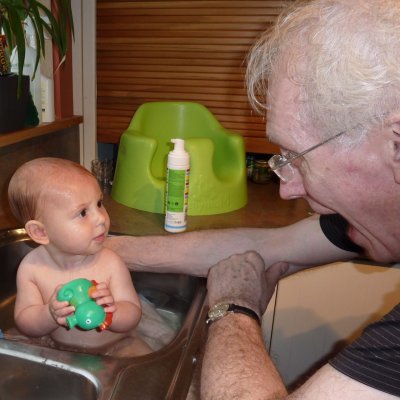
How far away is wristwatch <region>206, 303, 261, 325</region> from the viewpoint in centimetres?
93

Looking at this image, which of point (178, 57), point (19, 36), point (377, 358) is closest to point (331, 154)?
point (377, 358)

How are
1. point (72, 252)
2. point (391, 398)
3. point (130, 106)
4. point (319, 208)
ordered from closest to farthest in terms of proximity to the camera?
point (391, 398), point (319, 208), point (72, 252), point (130, 106)

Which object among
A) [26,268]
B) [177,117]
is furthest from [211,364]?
[177,117]

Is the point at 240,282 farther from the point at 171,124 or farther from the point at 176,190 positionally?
the point at 171,124

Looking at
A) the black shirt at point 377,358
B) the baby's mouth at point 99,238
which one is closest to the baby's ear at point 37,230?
the baby's mouth at point 99,238

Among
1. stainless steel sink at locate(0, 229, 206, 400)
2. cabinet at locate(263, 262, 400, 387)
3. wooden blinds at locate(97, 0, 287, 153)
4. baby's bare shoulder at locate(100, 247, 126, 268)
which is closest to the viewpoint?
stainless steel sink at locate(0, 229, 206, 400)

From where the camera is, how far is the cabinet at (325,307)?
4.19 ft

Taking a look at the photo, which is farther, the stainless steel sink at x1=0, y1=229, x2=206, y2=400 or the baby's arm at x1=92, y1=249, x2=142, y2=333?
the baby's arm at x1=92, y1=249, x2=142, y2=333

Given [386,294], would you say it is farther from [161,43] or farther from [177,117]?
[161,43]

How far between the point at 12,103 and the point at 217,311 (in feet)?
2.46

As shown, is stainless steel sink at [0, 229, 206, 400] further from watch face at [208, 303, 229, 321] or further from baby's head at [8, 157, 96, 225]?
baby's head at [8, 157, 96, 225]

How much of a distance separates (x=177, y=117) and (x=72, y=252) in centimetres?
85

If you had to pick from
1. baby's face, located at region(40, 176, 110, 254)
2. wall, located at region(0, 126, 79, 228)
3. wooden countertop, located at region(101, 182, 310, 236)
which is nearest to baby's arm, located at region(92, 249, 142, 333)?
baby's face, located at region(40, 176, 110, 254)

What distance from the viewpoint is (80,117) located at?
164 centimetres
